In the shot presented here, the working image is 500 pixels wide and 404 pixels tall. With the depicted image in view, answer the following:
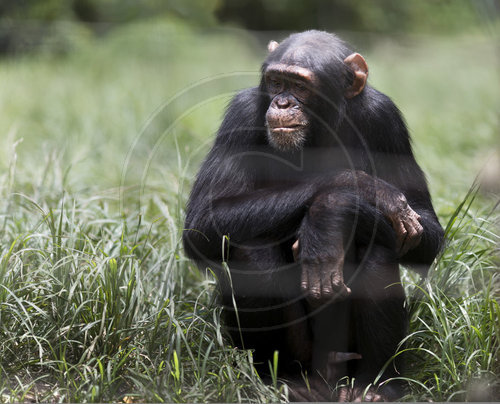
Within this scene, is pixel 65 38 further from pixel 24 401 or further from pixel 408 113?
pixel 24 401

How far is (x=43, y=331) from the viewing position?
3.18m

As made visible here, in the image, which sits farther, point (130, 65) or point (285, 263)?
point (130, 65)

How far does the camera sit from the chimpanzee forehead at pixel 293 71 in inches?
125

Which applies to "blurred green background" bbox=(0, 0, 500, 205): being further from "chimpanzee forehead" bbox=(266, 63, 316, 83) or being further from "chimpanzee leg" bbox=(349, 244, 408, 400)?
"chimpanzee leg" bbox=(349, 244, 408, 400)

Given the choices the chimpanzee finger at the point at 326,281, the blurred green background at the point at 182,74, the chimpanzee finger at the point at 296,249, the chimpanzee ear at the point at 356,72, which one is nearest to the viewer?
the chimpanzee finger at the point at 326,281

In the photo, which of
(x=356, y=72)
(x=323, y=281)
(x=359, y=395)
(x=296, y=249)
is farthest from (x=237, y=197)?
(x=359, y=395)

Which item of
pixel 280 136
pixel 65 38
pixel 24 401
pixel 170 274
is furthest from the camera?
pixel 65 38

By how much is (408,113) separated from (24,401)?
6.61 m

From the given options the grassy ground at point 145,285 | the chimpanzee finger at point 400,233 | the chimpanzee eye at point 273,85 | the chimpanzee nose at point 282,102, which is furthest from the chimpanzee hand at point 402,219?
the chimpanzee eye at point 273,85

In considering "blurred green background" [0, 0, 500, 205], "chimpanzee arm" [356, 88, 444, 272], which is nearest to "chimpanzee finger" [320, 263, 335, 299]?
"chimpanzee arm" [356, 88, 444, 272]

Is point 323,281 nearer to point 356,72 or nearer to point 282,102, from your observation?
point 282,102

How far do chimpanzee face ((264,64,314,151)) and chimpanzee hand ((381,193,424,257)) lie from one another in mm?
499

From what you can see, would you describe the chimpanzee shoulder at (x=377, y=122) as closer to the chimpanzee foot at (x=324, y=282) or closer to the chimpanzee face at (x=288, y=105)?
the chimpanzee face at (x=288, y=105)

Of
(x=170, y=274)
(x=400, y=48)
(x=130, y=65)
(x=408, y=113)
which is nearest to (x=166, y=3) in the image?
(x=130, y=65)
